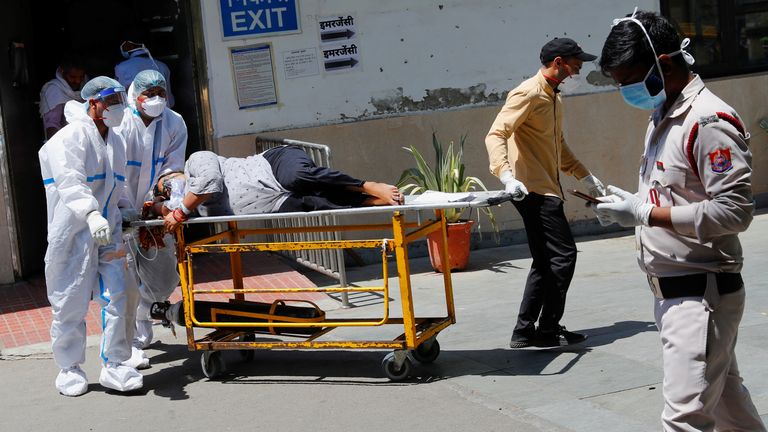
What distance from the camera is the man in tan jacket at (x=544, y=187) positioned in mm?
6129

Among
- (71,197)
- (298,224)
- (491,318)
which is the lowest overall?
(491,318)

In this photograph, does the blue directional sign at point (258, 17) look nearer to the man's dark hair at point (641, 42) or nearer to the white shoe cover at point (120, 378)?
the white shoe cover at point (120, 378)

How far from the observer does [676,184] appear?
138 inches

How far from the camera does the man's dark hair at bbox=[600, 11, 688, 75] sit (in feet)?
11.6

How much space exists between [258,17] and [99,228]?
420 cm

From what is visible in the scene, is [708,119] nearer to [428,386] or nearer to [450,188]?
[428,386]

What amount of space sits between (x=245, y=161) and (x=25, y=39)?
452 cm

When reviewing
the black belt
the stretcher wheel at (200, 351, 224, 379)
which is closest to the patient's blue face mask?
the black belt

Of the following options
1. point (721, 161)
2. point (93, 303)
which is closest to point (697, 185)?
point (721, 161)

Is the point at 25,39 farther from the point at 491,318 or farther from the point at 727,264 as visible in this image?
the point at 727,264

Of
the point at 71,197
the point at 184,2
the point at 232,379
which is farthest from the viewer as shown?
the point at 184,2

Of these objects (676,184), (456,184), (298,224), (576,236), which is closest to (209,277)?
(298,224)

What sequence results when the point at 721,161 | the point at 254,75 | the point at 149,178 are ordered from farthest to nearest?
the point at 254,75
the point at 149,178
the point at 721,161

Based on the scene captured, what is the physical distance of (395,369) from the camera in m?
5.79
